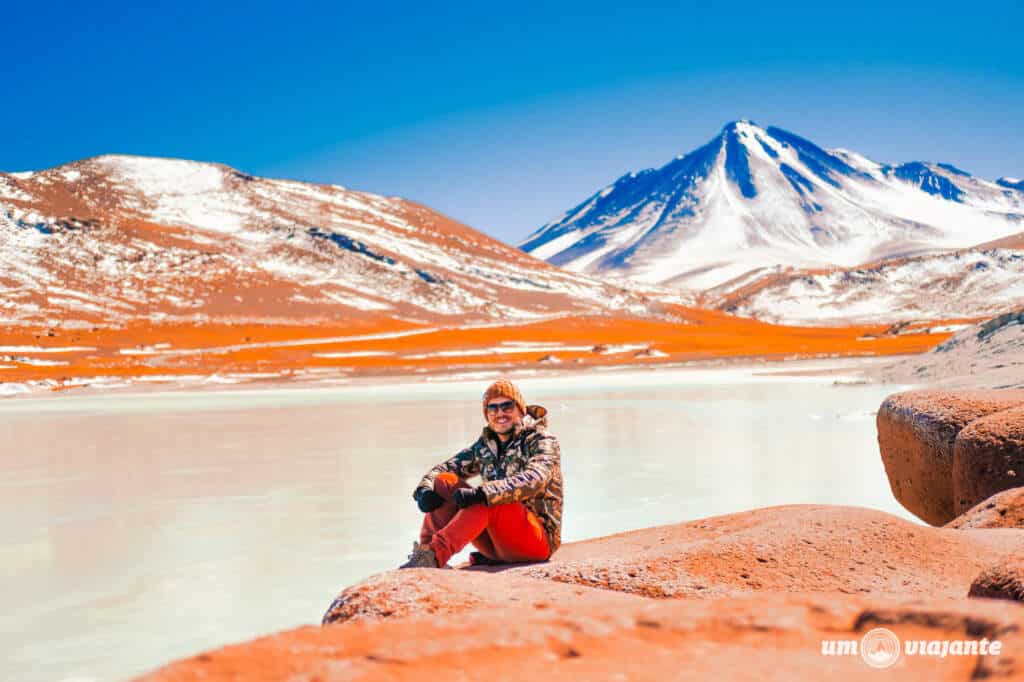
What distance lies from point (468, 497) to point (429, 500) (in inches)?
12.2

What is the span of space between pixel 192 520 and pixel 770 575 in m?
7.40

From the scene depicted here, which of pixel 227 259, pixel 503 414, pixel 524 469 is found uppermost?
pixel 227 259

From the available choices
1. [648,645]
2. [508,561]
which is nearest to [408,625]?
[648,645]

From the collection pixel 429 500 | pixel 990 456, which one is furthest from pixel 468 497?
pixel 990 456

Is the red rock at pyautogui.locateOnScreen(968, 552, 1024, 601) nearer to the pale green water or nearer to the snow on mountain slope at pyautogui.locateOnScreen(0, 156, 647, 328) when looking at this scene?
the pale green water

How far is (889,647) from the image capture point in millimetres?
2385

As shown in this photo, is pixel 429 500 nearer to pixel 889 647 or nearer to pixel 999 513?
pixel 889 647

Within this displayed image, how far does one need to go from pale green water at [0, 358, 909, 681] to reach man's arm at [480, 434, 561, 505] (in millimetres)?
1952

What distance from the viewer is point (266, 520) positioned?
34.1 feet

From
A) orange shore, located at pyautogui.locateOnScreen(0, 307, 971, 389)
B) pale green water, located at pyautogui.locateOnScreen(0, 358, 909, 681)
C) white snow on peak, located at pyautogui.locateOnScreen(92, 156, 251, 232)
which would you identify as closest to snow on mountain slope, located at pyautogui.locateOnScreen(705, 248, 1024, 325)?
orange shore, located at pyautogui.locateOnScreen(0, 307, 971, 389)

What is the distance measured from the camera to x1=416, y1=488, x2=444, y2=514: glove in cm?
587

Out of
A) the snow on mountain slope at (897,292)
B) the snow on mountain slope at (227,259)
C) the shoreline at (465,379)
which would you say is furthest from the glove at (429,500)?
the snow on mountain slope at (897,292)

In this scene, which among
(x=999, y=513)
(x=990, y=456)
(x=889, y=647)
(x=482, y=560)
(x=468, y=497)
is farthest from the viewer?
(x=990, y=456)

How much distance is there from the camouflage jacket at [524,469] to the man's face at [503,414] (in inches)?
2.3
